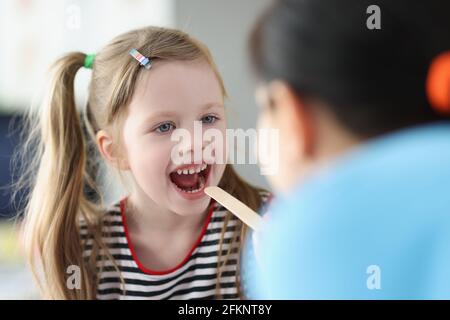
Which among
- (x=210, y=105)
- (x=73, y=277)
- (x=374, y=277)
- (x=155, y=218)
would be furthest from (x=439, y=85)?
(x=73, y=277)

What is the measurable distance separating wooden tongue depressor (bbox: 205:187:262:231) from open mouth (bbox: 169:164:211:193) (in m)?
0.01

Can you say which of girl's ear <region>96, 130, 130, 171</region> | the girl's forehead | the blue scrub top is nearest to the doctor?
the blue scrub top

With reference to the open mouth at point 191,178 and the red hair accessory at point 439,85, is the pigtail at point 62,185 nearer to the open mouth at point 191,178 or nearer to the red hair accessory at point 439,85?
the open mouth at point 191,178

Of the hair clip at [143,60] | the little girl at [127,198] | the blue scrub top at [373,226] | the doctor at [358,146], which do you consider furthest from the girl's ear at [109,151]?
the blue scrub top at [373,226]

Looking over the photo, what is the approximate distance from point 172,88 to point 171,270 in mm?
A: 235

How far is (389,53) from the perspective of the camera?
522 mm

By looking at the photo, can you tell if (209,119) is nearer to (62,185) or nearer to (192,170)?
(192,170)

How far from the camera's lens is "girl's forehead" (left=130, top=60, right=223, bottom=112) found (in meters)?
0.73

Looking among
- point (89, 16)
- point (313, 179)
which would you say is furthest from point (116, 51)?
point (313, 179)

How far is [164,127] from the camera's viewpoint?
74 cm

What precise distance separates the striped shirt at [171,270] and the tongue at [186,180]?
0.04 m

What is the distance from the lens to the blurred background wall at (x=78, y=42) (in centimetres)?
75

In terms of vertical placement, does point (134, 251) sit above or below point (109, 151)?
below
